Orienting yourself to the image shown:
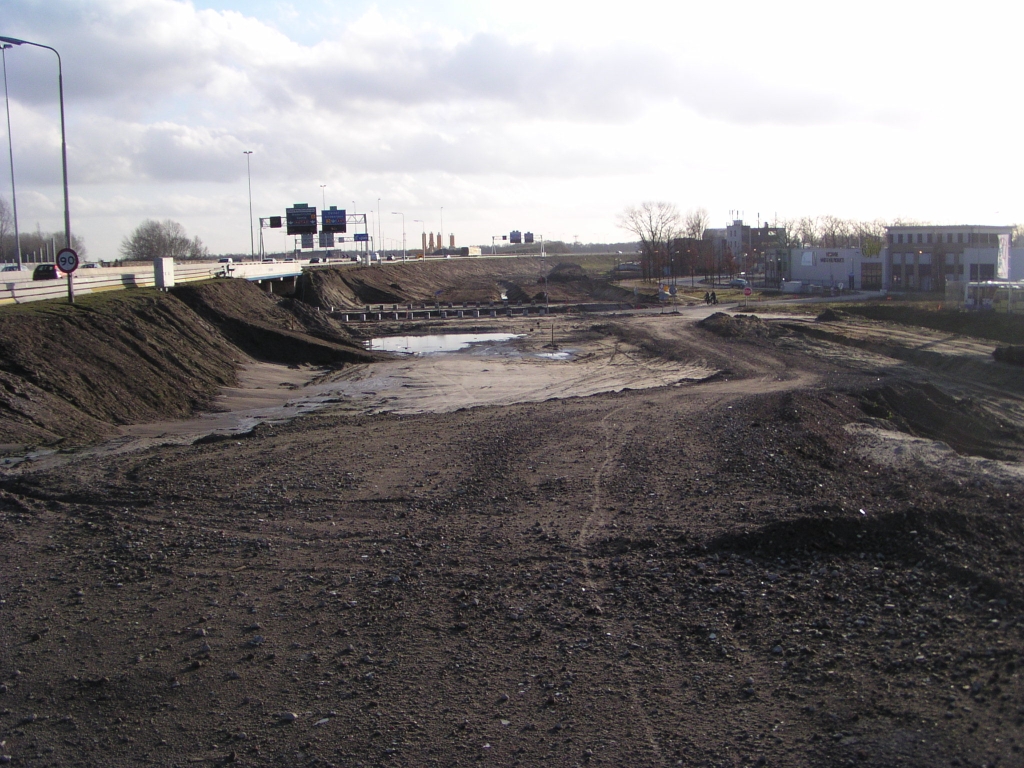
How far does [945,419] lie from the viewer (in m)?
21.8

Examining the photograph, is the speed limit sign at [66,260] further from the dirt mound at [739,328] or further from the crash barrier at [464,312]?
the crash barrier at [464,312]

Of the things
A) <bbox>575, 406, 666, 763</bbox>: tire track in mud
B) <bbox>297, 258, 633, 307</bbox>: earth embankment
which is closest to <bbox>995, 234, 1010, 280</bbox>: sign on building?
<bbox>297, 258, 633, 307</bbox>: earth embankment

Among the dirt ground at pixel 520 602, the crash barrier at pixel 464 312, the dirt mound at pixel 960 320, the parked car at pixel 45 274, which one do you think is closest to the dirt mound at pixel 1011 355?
the dirt mound at pixel 960 320

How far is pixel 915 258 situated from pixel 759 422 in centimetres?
6346

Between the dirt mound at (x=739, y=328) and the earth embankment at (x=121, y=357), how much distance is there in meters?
19.7

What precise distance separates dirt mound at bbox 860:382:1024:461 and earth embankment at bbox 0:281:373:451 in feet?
66.6

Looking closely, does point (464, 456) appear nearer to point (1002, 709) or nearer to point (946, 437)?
point (1002, 709)

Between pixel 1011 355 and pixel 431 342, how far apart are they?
97.5 feet

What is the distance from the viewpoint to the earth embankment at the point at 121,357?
68.2 ft

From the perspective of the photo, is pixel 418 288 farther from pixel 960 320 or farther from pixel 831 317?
pixel 960 320

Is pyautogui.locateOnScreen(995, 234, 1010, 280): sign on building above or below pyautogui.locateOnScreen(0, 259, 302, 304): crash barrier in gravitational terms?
above

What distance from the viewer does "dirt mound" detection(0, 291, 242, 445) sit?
67.5ft

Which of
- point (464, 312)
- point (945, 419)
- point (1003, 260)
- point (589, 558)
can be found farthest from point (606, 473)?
point (1003, 260)

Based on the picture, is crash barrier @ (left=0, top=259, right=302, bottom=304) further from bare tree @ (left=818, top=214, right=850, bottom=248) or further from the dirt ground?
bare tree @ (left=818, top=214, right=850, bottom=248)
